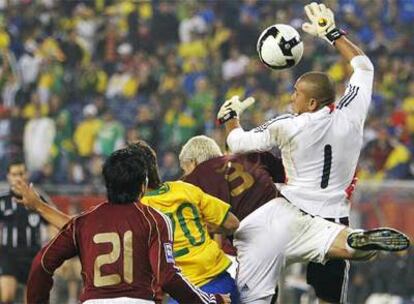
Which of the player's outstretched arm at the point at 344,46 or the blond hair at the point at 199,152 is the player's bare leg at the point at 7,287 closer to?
the blond hair at the point at 199,152

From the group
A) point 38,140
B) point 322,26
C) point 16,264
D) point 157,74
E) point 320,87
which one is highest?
point 322,26

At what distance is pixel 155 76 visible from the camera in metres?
20.3

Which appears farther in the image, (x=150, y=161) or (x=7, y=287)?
(x=7, y=287)

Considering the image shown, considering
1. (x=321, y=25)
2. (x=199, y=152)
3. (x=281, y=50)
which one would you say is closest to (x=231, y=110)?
(x=199, y=152)

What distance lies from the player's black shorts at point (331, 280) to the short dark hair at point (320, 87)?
120 centimetres

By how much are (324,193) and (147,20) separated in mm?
12928

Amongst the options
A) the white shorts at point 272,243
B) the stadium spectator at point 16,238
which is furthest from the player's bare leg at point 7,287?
the white shorts at point 272,243

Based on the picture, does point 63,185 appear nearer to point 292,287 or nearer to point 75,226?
point 292,287

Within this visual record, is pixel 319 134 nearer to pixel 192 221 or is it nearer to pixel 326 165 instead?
pixel 326 165

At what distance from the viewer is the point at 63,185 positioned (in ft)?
57.5

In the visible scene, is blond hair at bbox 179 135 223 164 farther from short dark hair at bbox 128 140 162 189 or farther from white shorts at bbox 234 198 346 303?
short dark hair at bbox 128 140 162 189

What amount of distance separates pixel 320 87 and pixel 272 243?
1.13 metres

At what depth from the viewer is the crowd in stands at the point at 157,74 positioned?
1855 centimetres

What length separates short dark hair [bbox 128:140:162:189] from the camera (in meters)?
7.33
